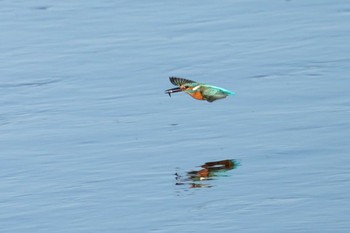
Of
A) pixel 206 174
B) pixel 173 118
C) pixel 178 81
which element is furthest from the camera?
pixel 173 118

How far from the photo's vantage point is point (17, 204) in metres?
8.65

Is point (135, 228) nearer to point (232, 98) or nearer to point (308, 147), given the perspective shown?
point (308, 147)

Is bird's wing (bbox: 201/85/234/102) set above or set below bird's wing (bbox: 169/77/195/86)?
below

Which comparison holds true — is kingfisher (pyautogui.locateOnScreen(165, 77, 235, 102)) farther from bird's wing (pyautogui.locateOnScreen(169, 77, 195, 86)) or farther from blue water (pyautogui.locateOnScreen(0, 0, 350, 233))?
blue water (pyautogui.locateOnScreen(0, 0, 350, 233))

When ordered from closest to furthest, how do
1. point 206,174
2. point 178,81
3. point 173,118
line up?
point 206,174 → point 178,81 → point 173,118

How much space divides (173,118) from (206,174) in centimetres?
159

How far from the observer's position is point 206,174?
916 cm

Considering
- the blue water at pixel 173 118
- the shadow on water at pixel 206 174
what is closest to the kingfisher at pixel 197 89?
the blue water at pixel 173 118

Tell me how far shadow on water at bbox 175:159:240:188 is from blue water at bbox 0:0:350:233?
0.14 feet

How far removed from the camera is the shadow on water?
8.95 meters

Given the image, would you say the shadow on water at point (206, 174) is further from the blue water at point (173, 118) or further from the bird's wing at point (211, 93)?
the bird's wing at point (211, 93)

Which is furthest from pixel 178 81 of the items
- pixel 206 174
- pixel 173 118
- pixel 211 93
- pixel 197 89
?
pixel 206 174

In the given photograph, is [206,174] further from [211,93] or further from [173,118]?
[173,118]

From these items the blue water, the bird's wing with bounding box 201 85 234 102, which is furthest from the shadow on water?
the bird's wing with bounding box 201 85 234 102
